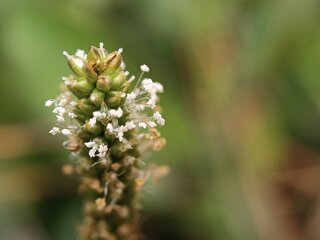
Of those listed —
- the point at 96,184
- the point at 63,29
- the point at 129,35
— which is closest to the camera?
the point at 96,184

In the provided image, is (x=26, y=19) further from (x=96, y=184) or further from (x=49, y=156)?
(x=96, y=184)

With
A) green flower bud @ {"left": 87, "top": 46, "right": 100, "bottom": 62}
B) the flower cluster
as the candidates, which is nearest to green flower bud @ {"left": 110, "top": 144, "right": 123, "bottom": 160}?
the flower cluster

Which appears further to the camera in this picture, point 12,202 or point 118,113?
point 12,202

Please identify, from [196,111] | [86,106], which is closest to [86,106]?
[86,106]

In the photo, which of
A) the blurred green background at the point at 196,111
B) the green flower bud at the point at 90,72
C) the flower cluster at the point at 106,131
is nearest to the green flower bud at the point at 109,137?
the flower cluster at the point at 106,131

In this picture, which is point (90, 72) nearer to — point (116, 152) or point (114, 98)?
point (114, 98)

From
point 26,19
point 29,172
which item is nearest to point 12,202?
point 29,172

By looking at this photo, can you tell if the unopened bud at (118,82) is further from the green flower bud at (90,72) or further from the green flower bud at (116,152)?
the green flower bud at (116,152)
